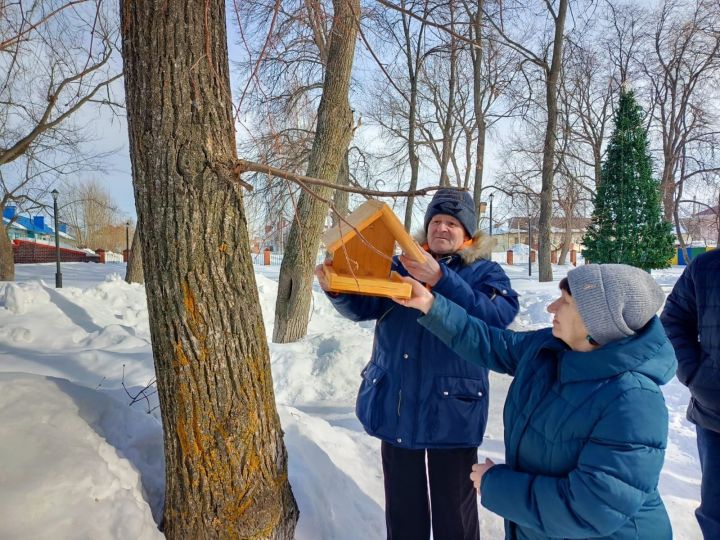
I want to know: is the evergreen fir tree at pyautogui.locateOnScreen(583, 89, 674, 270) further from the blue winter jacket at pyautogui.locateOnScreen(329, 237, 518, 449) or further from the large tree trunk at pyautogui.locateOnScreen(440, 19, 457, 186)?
the blue winter jacket at pyautogui.locateOnScreen(329, 237, 518, 449)

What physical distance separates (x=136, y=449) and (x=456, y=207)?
6.16 ft

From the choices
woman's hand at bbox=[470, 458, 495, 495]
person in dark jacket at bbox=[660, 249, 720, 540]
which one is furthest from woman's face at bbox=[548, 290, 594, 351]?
person in dark jacket at bbox=[660, 249, 720, 540]

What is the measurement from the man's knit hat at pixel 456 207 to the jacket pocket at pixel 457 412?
2.34 feet

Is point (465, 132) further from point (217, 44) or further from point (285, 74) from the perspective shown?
point (217, 44)

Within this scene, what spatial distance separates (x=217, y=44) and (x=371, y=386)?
1595mm

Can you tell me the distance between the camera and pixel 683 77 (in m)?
18.5

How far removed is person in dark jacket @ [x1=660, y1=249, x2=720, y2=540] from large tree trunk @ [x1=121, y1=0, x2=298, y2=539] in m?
1.94

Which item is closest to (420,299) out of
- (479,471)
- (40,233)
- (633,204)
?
(479,471)

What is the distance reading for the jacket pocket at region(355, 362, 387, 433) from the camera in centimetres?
204

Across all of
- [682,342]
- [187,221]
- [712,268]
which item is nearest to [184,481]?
[187,221]

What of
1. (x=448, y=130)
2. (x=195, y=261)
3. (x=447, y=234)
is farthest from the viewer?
(x=448, y=130)

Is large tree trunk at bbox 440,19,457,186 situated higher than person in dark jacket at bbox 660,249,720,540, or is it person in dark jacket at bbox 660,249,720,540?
large tree trunk at bbox 440,19,457,186

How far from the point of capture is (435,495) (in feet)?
6.61

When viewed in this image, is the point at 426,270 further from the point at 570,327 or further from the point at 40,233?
the point at 40,233
